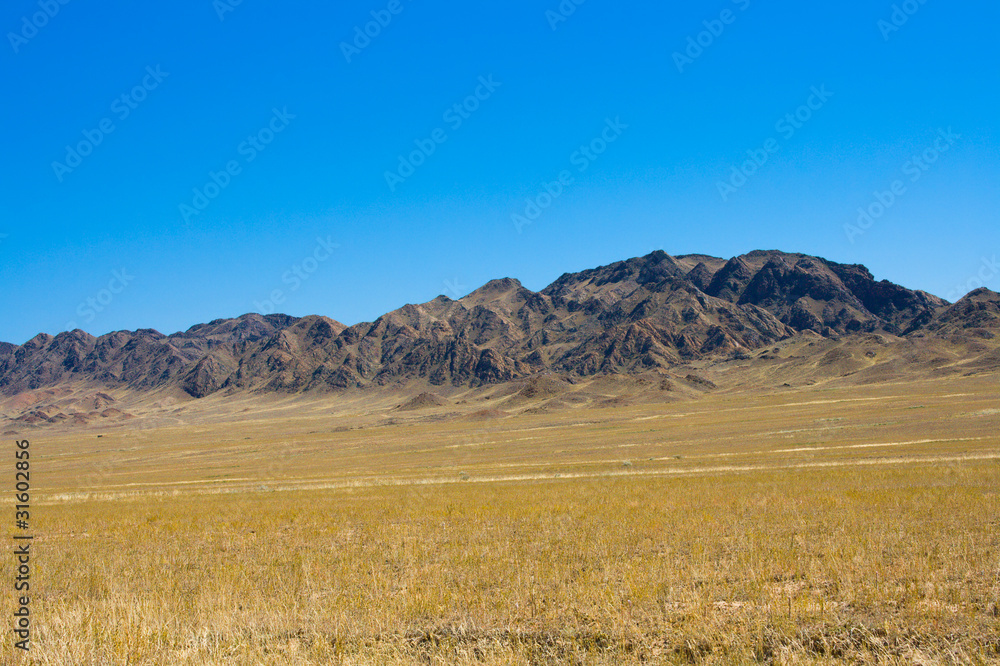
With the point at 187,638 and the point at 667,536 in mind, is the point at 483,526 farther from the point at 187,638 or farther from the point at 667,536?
the point at 187,638

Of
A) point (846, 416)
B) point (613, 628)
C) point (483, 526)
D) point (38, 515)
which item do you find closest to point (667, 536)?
point (483, 526)

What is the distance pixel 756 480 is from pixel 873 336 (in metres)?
182

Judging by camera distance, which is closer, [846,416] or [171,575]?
Answer: [171,575]

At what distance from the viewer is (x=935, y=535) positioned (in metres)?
13.0

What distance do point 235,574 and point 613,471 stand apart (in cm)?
2545

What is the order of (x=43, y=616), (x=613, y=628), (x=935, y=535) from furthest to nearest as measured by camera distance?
(x=935, y=535) < (x=43, y=616) < (x=613, y=628)

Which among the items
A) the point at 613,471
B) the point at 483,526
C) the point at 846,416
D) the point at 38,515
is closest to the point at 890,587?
the point at 483,526

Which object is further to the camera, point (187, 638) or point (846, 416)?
point (846, 416)

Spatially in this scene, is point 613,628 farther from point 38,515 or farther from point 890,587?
point 38,515

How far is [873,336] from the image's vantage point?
17900cm

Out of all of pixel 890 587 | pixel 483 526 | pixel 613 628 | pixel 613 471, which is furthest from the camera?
pixel 613 471

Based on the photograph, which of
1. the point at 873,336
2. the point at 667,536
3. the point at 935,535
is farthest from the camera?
the point at 873,336

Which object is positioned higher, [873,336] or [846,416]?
[873,336]

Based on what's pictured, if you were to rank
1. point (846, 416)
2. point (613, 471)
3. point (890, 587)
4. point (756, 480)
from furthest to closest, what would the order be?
point (846, 416) → point (613, 471) → point (756, 480) → point (890, 587)
